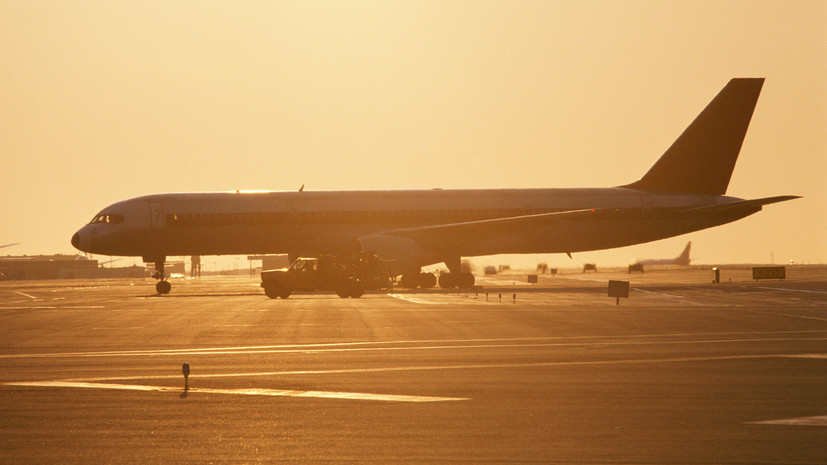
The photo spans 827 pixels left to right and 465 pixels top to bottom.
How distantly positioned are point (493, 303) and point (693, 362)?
23783 mm

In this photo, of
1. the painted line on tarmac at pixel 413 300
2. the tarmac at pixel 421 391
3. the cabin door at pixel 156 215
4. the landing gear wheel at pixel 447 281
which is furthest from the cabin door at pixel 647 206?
the cabin door at pixel 156 215

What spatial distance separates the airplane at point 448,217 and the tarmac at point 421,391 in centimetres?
2524

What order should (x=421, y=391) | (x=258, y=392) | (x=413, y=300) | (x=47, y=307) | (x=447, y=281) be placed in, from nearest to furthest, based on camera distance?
1. (x=421, y=391)
2. (x=258, y=392)
3. (x=47, y=307)
4. (x=413, y=300)
5. (x=447, y=281)

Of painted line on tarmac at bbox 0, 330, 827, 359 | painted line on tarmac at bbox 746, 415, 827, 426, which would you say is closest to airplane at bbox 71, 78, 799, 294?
painted line on tarmac at bbox 0, 330, 827, 359

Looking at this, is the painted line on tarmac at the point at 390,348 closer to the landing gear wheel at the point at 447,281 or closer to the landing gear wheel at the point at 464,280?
the landing gear wheel at the point at 464,280

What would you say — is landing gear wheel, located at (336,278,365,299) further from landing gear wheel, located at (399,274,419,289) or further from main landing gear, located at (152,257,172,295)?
main landing gear, located at (152,257,172,295)

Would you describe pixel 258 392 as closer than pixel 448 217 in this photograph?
Yes

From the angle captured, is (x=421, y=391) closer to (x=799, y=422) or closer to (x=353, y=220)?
(x=799, y=422)

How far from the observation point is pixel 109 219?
59344mm

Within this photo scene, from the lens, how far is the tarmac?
464 inches

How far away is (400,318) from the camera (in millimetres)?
34531

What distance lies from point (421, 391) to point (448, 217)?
44.3 meters

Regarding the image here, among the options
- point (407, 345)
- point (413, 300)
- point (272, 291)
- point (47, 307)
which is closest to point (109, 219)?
point (272, 291)

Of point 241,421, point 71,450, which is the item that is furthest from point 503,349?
point 71,450
